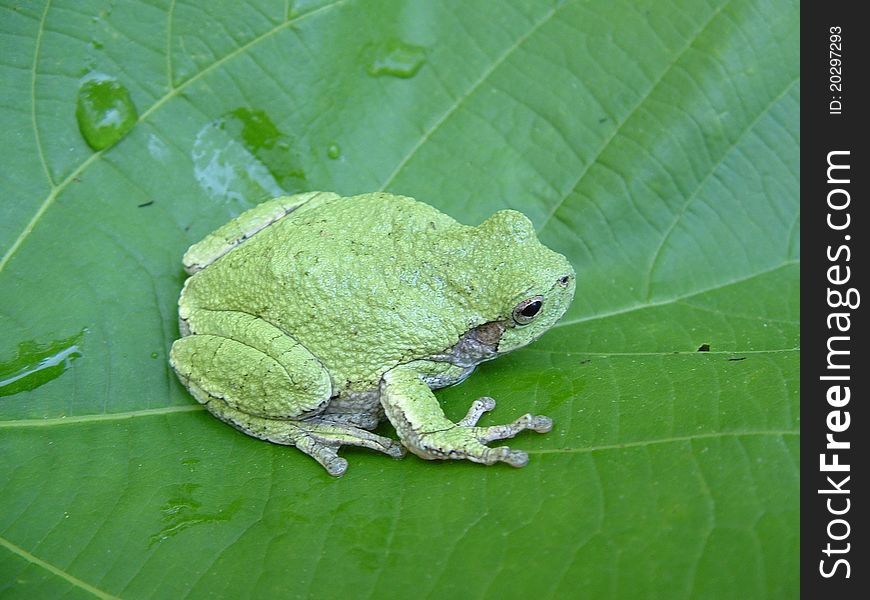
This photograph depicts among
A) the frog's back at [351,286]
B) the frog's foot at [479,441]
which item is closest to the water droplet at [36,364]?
the frog's back at [351,286]

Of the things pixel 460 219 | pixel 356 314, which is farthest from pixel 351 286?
pixel 460 219

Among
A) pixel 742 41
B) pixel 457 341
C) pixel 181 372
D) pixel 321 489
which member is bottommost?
pixel 321 489

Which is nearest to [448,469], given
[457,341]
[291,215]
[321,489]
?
[321,489]

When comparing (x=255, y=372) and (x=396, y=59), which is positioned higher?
(x=396, y=59)

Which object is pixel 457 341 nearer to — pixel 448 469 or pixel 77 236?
pixel 448 469

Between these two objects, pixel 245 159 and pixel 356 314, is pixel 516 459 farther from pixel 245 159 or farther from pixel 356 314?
pixel 245 159

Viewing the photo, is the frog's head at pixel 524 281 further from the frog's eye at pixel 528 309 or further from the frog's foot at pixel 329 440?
the frog's foot at pixel 329 440

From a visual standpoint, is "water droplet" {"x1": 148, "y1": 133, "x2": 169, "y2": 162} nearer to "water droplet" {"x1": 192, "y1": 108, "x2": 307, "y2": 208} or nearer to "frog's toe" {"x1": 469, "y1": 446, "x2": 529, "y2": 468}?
"water droplet" {"x1": 192, "y1": 108, "x2": 307, "y2": 208}
